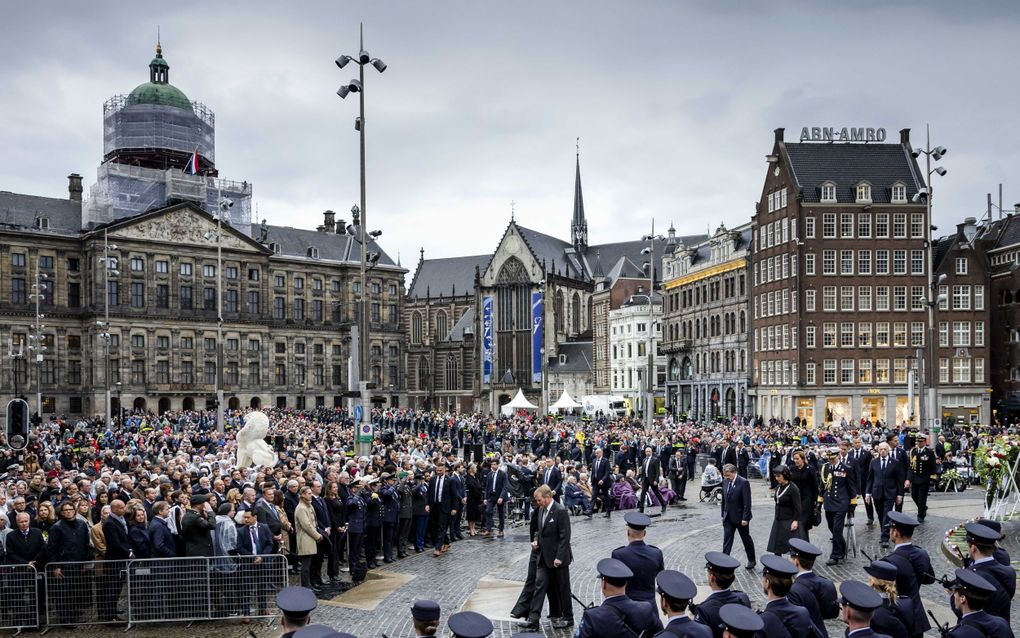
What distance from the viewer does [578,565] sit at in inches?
635

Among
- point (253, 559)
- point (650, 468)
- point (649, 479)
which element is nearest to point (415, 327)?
point (649, 479)

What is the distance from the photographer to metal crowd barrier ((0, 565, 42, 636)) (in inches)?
468

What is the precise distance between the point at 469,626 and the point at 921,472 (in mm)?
15764

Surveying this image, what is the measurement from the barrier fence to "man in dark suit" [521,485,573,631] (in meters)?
3.78

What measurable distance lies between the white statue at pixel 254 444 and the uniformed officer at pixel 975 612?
1840 cm

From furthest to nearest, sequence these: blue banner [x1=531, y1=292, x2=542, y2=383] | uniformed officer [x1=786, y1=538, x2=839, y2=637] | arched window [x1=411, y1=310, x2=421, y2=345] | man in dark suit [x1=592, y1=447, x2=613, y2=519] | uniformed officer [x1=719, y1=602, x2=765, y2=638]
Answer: arched window [x1=411, y1=310, x2=421, y2=345] → blue banner [x1=531, y1=292, x2=542, y2=383] → man in dark suit [x1=592, y1=447, x2=613, y2=519] → uniformed officer [x1=786, y1=538, x2=839, y2=637] → uniformed officer [x1=719, y1=602, x2=765, y2=638]

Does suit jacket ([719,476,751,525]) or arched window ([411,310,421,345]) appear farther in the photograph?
arched window ([411,310,421,345])

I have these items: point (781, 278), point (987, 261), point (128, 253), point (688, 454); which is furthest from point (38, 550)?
point (128, 253)

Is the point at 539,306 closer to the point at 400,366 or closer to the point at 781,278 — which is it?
the point at 400,366

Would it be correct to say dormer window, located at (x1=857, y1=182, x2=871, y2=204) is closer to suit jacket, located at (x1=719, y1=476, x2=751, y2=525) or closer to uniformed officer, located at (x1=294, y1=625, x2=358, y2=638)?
suit jacket, located at (x1=719, y1=476, x2=751, y2=525)

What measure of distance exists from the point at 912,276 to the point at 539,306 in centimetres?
4945

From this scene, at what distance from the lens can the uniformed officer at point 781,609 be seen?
6777 mm

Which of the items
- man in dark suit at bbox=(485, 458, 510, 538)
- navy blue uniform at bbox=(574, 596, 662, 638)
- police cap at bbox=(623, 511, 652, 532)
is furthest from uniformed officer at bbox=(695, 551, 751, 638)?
man in dark suit at bbox=(485, 458, 510, 538)

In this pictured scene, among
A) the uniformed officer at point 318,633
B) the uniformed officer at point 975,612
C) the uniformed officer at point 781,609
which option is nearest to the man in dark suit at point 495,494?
the uniformed officer at point 781,609
